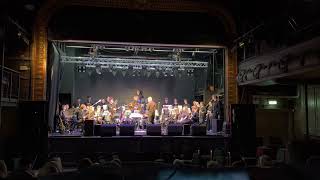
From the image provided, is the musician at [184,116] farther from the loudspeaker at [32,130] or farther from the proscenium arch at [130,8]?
the loudspeaker at [32,130]

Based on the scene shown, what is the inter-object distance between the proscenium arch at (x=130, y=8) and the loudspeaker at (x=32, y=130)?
1.46m

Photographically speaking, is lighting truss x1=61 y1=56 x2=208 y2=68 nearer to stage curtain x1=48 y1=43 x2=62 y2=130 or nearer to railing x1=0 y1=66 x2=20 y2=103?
stage curtain x1=48 y1=43 x2=62 y2=130

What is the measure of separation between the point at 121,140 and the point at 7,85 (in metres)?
3.45

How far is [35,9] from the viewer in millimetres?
11188

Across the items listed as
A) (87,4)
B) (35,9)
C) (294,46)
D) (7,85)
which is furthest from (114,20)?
(294,46)

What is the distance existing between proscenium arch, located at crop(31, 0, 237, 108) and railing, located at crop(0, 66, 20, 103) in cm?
52

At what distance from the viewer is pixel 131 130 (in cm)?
1072

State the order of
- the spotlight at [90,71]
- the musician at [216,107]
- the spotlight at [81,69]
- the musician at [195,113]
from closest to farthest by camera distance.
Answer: the musician at [216,107] → the musician at [195,113] → the spotlight at [90,71] → the spotlight at [81,69]

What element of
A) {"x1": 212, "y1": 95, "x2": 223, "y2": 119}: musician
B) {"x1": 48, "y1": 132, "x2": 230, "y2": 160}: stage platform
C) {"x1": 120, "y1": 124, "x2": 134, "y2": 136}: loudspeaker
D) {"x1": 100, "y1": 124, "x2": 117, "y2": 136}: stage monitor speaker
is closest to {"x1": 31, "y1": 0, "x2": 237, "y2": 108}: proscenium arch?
{"x1": 212, "y1": 95, "x2": 223, "y2": 119}: musician

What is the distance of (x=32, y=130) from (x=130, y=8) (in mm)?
4950

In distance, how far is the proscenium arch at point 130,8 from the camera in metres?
11.1

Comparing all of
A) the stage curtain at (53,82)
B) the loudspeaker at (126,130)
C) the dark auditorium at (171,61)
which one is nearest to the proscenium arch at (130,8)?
the dark auditorium at (171,61)

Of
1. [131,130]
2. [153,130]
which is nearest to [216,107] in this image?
[153,130]

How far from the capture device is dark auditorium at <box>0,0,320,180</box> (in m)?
8.80
